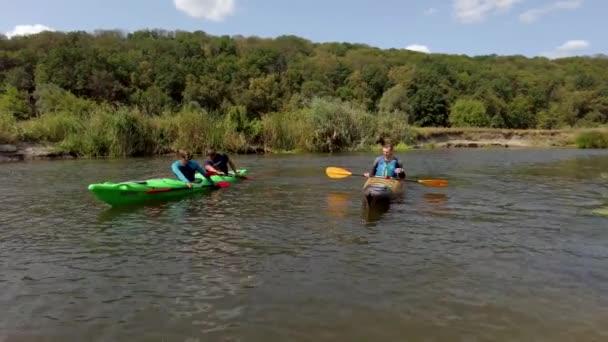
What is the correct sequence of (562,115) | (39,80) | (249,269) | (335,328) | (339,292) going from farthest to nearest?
(562,115)
(39,80)
(249,269)
(339,292)
(335,328)

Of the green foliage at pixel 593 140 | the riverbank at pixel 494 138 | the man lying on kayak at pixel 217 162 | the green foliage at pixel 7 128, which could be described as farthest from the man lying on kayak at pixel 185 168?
the green foliage at pixel 593 140

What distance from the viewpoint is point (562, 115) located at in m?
70.2

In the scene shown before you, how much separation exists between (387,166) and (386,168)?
0.17 feet

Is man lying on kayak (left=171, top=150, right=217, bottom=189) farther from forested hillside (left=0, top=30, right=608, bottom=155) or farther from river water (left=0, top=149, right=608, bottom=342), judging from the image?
forested hillside (left=0, top=30, right=608, bottom=155)

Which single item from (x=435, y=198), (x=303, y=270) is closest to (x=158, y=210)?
(x=303, y=270)

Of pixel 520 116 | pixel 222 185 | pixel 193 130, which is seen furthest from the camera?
pixel 520 116

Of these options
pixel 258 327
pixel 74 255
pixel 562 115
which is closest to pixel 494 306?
pixel 258 327

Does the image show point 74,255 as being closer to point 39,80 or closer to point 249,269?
point 249,269

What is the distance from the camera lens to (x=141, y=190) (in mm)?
10500

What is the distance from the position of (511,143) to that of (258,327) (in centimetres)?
4773

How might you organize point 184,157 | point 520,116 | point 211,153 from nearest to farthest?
point 184,157
point 211,153
point 520,116

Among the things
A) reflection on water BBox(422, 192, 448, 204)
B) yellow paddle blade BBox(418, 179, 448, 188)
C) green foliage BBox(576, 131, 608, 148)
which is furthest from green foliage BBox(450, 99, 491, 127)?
reflection on water BBox(422, 192, 448, 204)

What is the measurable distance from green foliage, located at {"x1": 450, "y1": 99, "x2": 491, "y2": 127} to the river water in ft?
161

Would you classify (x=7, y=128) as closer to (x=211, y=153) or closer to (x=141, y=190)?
(x=211, y=153)
